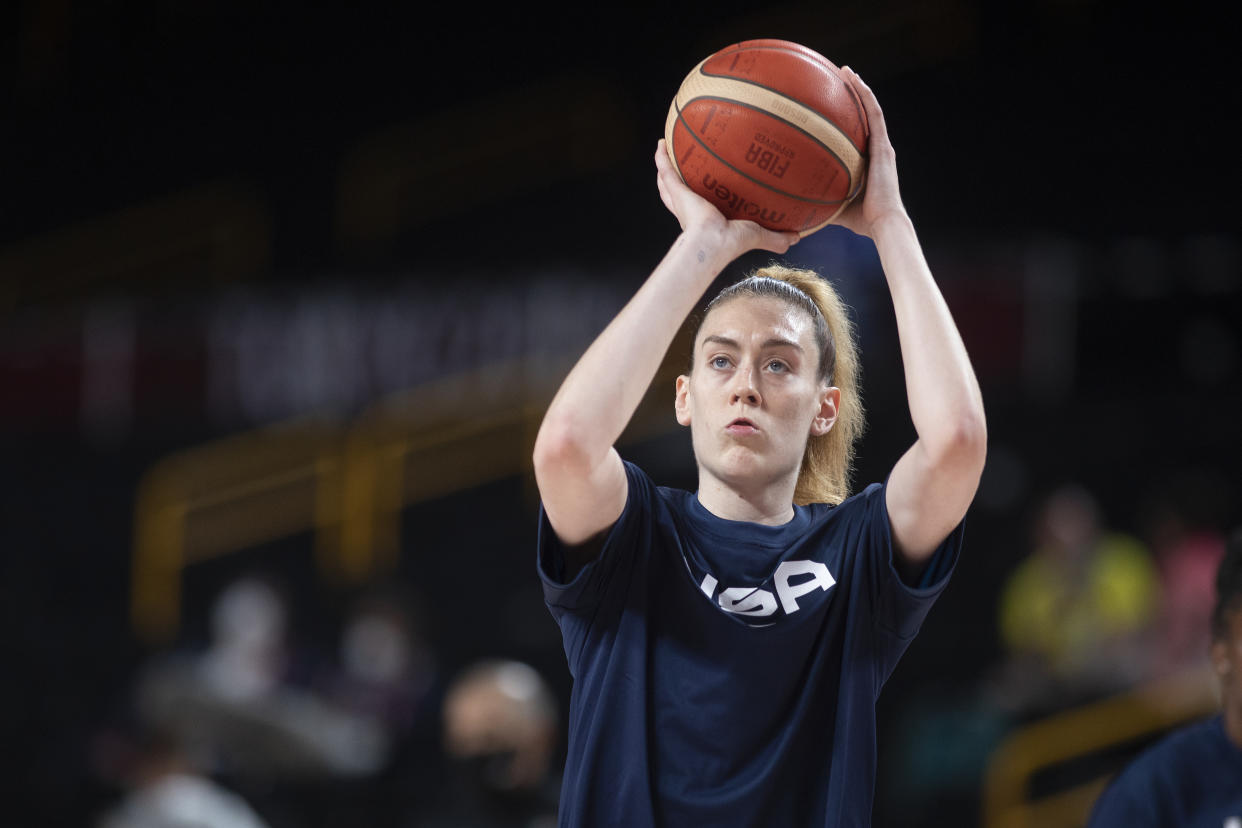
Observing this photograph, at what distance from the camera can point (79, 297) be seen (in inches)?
426

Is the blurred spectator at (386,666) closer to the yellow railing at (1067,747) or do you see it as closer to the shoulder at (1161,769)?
the yellow railing at (1067,747)

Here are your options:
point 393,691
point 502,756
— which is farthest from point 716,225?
point 393,691

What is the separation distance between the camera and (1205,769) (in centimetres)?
316

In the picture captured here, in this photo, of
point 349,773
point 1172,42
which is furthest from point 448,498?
point 1172,42

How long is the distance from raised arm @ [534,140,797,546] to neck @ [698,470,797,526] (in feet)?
0.72

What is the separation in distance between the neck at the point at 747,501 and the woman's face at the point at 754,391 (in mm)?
12

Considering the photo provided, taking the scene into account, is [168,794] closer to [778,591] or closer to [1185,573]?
[778,591]

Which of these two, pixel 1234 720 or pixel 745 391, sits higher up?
pixel 745 391

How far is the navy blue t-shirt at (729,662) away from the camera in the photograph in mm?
2242

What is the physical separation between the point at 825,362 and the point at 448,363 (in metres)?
7.43

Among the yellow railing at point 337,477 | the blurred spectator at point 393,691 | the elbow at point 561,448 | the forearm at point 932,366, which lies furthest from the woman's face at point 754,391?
the yellow railing at point 337,477

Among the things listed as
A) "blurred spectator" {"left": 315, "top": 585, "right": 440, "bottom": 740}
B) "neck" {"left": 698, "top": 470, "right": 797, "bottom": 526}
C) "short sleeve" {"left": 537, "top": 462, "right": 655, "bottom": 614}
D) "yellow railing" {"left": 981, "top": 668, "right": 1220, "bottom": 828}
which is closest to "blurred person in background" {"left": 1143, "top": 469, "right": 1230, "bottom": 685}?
"yellow railing" {"left": 981, "top": 668, "right": 1220, "bottom": 828}

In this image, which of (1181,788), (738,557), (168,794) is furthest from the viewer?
(168,794)

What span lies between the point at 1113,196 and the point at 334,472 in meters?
5.72
